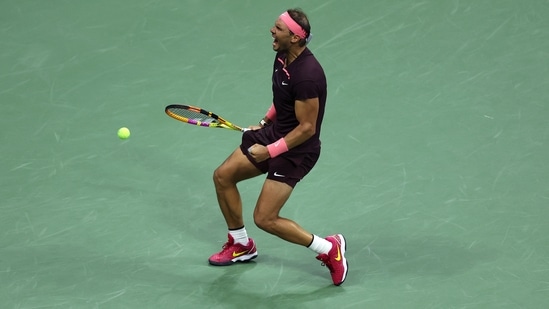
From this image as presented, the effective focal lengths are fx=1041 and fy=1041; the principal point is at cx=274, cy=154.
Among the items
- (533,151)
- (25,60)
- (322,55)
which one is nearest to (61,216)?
(25,60)

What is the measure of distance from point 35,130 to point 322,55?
332cm

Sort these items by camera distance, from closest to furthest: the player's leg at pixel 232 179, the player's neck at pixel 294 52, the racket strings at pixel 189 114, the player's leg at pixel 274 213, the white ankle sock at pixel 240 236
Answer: the player's neck at pixel 294 52
the player's leg at pixel 274 213
the player's leg at pixel 232 179
the white ankle sock at pixel 240 236
the racket strings at pixel 189 114

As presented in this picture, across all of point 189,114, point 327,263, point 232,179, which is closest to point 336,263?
point 327,263

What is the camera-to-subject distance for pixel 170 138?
423 inches

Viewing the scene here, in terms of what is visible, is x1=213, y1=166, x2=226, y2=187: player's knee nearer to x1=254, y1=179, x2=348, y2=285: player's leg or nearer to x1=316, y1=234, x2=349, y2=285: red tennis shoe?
x1=254, y1=179, x2=348, y2=285: player's leg

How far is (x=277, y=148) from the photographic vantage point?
8.21 metres

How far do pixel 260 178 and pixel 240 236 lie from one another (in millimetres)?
1437

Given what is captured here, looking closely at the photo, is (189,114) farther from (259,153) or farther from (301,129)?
(301,129)

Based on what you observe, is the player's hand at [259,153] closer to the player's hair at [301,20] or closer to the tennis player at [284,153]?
the tennis player at [284,153]

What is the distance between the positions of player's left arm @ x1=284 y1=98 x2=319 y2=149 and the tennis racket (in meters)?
0.64

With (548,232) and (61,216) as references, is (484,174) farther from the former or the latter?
(61,216)

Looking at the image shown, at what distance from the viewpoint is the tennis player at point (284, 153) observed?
26.6 feet

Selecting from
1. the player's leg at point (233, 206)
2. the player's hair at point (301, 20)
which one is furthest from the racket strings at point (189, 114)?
the player's hair at point (301, 20)

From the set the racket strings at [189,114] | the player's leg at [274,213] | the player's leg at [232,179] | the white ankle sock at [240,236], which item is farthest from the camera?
the racket strings at [189,114]
